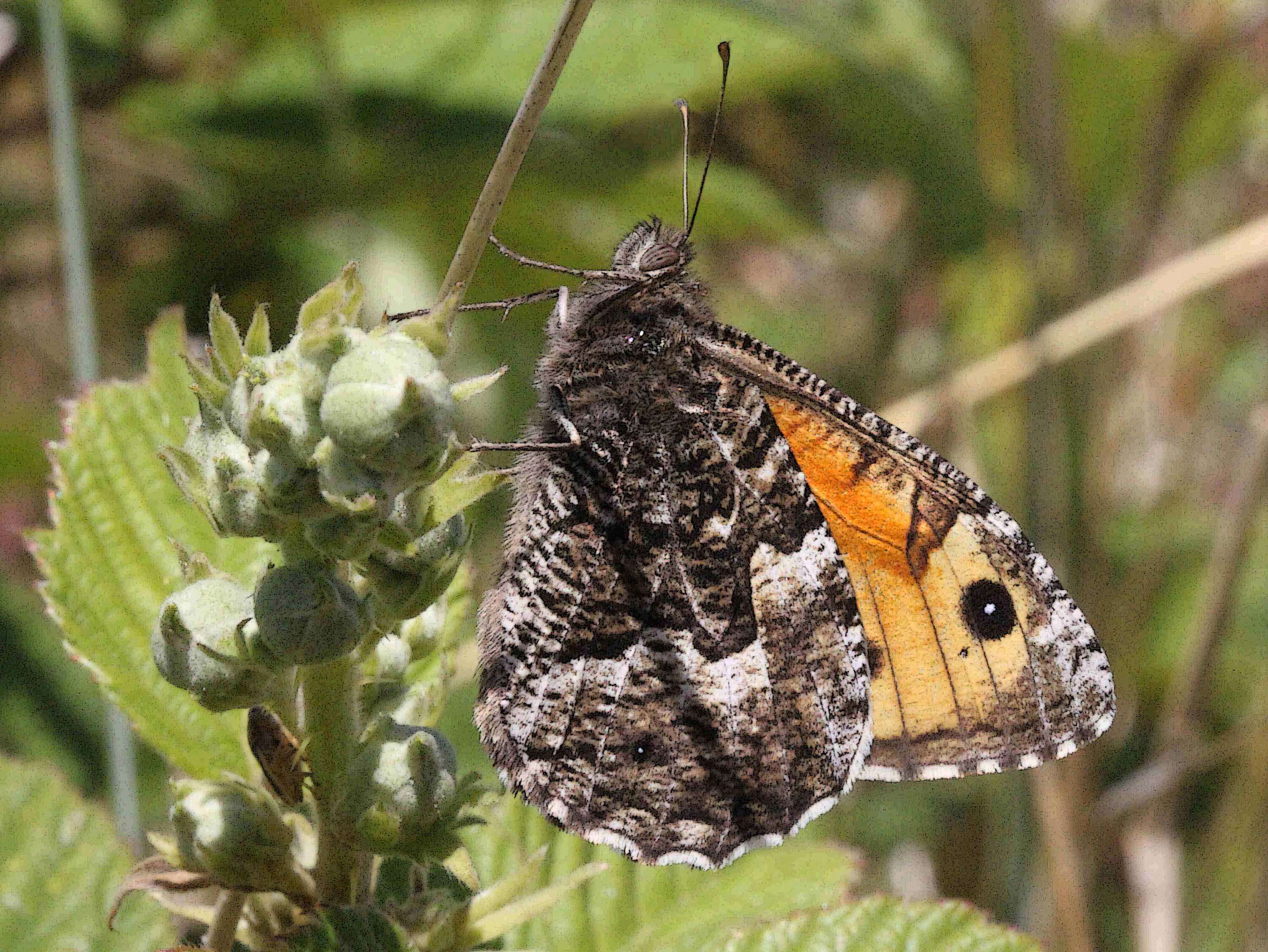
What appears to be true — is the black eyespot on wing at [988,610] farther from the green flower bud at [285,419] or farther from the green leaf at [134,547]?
the green flower bud at [285,419]

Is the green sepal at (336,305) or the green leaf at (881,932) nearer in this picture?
the green sepal at (336,305)

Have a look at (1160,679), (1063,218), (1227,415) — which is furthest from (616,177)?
(1227,415)

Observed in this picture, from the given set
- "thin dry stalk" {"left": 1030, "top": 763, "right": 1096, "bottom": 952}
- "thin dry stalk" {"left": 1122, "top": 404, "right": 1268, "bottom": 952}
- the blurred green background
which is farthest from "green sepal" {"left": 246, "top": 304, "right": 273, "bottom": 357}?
"thin dry stalk" {"left": 1122, "top": 404, "right": 1268, "bottom": 952}

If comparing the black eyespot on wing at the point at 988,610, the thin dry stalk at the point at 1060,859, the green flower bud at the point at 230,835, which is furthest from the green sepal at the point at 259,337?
the thin dry stalk at the point at 1060,859

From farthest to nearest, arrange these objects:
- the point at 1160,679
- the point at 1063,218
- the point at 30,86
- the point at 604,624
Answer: the point at 1160,679 < the point at 1063,218 < the point at 30,86 < the point at 604,624

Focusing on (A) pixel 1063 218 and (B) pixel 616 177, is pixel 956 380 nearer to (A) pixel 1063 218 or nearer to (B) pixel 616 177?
(A) pixel 1063 218

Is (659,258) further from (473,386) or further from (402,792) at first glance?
(402,792)

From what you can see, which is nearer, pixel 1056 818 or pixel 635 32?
pixel 1056 818
